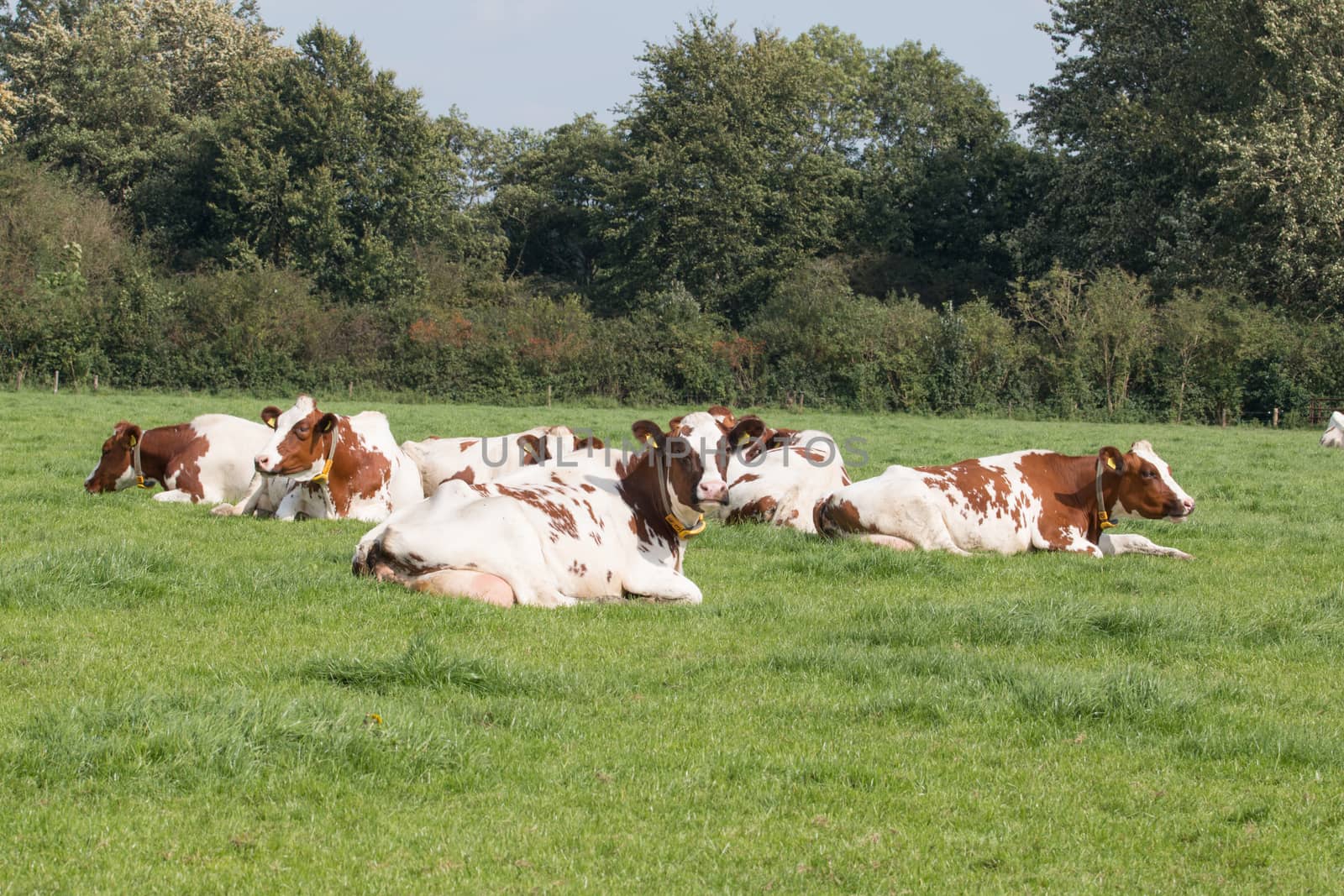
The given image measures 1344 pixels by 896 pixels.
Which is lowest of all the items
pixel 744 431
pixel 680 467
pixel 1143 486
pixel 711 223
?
pixel 1143 486

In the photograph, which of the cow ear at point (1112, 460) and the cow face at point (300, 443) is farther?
the cow face at point (300, 443)

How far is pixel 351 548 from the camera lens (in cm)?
1052

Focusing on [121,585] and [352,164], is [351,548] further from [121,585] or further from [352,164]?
[352,164]

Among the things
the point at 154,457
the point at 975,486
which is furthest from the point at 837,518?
the point at 154,457

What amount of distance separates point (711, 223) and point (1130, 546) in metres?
51.7

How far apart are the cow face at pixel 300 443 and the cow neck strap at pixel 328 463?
0.03 meters

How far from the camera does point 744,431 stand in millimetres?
9062

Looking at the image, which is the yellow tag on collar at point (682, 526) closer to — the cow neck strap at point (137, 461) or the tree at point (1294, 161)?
the cow neck strap at point (137, 461)

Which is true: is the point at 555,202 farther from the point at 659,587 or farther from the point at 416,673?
the point at 416,673

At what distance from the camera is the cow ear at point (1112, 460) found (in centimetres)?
1186

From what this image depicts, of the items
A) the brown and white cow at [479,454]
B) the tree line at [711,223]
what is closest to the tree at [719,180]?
the tree line at [711,223]

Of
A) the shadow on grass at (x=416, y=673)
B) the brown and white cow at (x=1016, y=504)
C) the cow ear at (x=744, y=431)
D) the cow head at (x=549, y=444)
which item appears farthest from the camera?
the cow head at (x=549, y=444)

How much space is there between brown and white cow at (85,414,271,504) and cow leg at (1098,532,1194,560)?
911cm

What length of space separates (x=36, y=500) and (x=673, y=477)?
798cm
